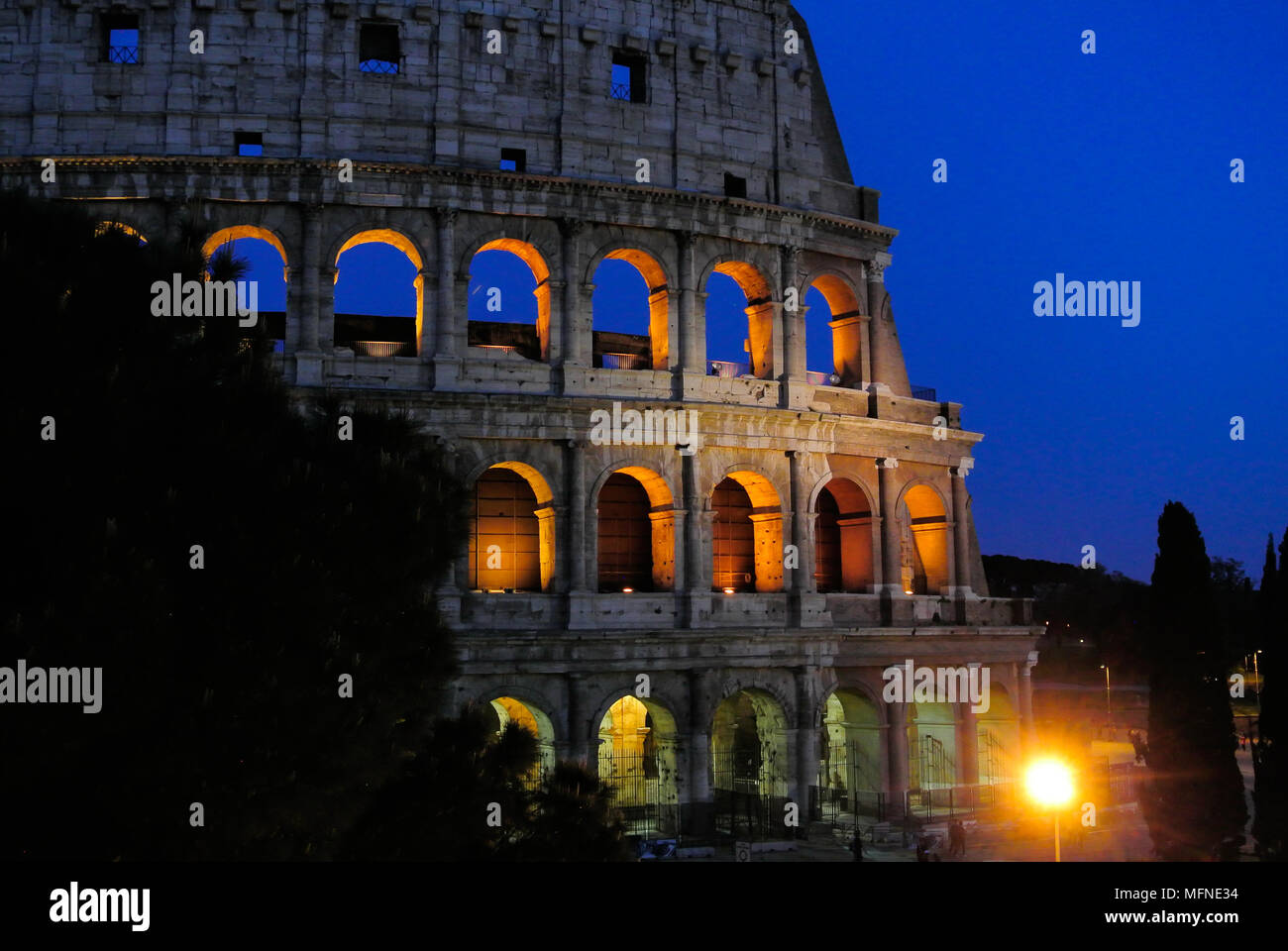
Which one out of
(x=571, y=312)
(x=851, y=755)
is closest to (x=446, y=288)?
(x=571, y=312)

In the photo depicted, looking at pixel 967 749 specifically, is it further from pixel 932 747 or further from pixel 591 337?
pixel 591 337

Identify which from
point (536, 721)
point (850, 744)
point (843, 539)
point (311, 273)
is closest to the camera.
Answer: point (311, 273)

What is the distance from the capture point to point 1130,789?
32469 millimetres

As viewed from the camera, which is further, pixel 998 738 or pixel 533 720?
pixel 998 738

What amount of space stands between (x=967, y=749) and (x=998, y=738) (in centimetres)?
169

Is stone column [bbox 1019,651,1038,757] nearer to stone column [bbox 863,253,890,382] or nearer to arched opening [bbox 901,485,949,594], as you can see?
arched opening [bbox 901,485,949,594]

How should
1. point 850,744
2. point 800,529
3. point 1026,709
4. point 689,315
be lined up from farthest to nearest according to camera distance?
1. point 1026,709
2. point 850,744
3. point 800,529
4. point 689,315

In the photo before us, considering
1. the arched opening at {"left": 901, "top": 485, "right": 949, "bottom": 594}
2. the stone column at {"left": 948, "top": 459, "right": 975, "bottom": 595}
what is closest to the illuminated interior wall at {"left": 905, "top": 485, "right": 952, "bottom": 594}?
the arched opening at {"left": 901, "top": 485, "right": 949, "bottom": 594}

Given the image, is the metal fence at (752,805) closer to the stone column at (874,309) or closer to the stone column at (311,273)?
the stone column at (874,309)

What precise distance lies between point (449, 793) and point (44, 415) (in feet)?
18.2

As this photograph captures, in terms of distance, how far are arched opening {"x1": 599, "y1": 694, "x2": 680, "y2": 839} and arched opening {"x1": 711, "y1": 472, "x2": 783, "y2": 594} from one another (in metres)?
3.61

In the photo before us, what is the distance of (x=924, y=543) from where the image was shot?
31219 mm

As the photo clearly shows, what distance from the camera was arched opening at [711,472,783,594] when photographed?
27.9m

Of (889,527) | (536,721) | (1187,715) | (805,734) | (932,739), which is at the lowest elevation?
(932,739)
